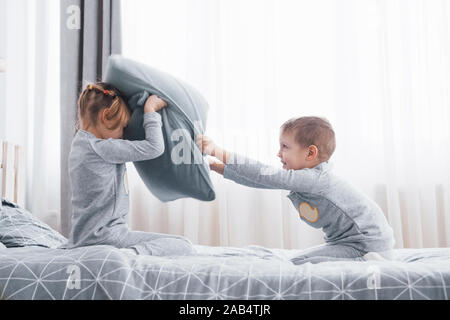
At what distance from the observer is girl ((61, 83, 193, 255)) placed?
102 cm

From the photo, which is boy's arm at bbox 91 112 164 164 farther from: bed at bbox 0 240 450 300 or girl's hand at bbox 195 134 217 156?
bed at bbox 0 240 450 300

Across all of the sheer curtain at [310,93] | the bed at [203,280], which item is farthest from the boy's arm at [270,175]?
the sheer curtain at [310,93]

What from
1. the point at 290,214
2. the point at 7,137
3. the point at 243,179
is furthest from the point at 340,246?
the point at 7,137

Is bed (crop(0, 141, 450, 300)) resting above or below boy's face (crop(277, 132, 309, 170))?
below

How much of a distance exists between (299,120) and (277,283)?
54 cm

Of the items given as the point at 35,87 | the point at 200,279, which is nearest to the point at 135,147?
the point at 200,279

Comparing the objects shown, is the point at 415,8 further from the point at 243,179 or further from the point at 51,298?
the point at 51,298

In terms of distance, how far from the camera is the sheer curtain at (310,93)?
204cm

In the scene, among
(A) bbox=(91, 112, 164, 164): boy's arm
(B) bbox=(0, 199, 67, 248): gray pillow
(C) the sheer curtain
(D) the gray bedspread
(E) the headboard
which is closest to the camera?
(D) the gray bedspread

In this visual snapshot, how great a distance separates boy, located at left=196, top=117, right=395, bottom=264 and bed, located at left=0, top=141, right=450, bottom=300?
25cm

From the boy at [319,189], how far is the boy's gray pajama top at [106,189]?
0.15 meters

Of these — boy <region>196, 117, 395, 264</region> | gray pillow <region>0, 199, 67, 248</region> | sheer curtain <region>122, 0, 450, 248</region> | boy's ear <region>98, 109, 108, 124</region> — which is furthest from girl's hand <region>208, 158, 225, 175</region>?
sheer curtain <region>122, 0, 450, 248</region>

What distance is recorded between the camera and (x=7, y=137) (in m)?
2.12

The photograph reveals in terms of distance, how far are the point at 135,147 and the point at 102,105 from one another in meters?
0.16
